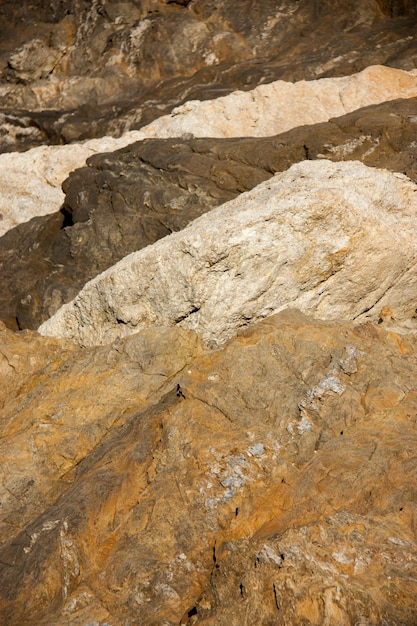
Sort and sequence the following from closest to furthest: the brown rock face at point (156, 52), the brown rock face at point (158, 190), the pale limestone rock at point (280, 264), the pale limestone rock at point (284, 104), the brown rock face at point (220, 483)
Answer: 1. the brown rock face at point (220, 483)
2. the pale limestone rock at point (280, 264)
3. the brown rock face at point (158, 190)
4. the pale limestone rock at point (284, 104)
5. the brown rock face at point (156, 52)

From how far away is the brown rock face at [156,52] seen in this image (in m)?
21.5

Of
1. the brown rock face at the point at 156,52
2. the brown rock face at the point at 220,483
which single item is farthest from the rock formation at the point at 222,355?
the brown rock face at the point at 156,52

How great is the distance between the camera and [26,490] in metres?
9.68

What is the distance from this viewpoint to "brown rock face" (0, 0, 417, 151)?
2150 centimetres

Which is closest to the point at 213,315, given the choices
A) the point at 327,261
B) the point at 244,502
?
the point at 327,261

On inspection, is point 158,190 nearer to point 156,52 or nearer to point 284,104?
point 284,104

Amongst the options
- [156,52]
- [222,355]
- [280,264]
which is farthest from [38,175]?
[222,355]

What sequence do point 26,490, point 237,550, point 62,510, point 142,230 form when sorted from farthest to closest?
1. point 142,230
2. point 26,490
3. point 62,510
4. point 237,550

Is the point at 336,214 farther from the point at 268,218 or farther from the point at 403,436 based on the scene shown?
the point at 403,436

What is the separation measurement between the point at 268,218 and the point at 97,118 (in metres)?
13.7

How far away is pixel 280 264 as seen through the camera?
11.4 metres

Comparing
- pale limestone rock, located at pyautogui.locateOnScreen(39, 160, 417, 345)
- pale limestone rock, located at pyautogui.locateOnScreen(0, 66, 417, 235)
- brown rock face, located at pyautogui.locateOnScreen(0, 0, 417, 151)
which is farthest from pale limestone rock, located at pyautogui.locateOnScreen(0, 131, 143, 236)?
pale limestone rock, located at pyautogui.locateOnScreen(39, 160, 417, 345)

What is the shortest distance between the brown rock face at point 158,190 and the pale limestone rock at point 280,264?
2.66 metres

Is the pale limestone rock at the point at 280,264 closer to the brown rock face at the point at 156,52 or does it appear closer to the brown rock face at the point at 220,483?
the brown rock face at the point at 220,483
